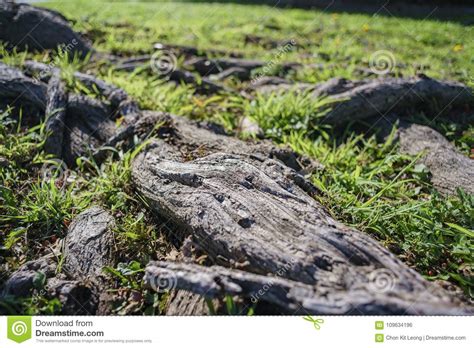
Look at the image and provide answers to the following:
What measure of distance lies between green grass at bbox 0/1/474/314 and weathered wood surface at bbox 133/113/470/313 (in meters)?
0.31

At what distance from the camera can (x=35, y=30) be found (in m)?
5.24

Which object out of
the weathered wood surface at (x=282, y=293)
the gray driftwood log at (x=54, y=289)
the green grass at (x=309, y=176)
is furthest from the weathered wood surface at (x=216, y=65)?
the weathered wood surface at (x=282, y=293)

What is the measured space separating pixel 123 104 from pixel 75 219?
1.57 meters

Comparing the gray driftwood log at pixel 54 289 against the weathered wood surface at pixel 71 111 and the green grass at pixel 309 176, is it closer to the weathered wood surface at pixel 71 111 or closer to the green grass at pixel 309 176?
the green grass at pixel 309 176

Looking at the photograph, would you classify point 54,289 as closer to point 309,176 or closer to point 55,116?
point 55,116

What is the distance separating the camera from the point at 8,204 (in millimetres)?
3045

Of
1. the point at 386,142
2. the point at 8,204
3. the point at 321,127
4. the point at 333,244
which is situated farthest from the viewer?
the point at 321,127

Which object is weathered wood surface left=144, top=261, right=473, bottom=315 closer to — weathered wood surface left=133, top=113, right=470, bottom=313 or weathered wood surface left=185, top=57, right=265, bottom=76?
→ weathered wood surface left=133, top=113, right=470, bottom=313

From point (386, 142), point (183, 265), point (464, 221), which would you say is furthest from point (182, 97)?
point (464, 221)

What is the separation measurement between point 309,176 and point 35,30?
14.9 ft

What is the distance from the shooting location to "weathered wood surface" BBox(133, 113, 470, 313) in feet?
6.31

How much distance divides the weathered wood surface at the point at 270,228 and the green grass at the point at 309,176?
1.02 feet
